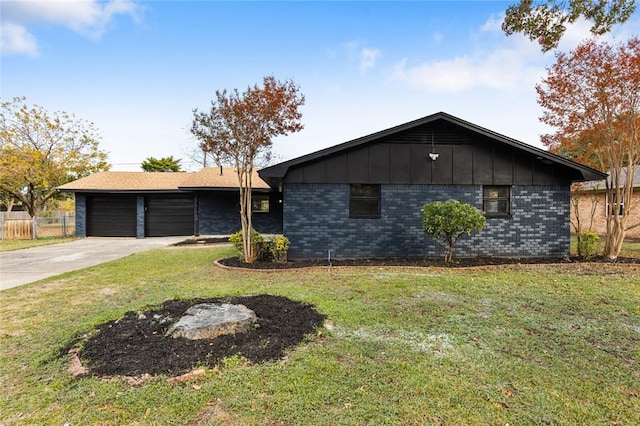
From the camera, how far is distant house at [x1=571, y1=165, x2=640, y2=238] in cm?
1435

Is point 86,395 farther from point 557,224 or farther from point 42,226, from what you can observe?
point 42,226

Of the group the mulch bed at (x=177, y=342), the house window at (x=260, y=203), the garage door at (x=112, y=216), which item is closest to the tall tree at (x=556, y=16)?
the mulch bed at (x=177, y=342)

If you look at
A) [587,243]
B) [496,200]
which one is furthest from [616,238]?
[496,200]

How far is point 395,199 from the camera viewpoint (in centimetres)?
927

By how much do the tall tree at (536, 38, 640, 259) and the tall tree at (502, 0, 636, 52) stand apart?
3990mm

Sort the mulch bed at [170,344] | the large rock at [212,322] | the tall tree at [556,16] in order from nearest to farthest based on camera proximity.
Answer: the mulch bed at [170,344] < the large rock at [212,322] < the tall tree at [556,16]

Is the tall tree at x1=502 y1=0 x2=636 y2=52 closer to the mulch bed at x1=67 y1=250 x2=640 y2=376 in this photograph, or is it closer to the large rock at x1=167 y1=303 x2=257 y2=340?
the mulch bed at x1=67 y1=250 x2=640 y2=376

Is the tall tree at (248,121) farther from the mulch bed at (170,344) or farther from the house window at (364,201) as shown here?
the mulch bed at (170,344)

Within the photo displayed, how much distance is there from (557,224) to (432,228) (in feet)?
15.1

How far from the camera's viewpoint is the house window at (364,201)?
365 inches

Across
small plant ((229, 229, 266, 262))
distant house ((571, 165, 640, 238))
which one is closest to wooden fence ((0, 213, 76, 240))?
small plant ((229, 229, 266, 262))

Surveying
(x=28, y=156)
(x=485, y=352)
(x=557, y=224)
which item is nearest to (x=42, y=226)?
(x=28, y=156)

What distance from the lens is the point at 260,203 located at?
16.7 meters

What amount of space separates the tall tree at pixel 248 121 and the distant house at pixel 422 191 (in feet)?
3.55
